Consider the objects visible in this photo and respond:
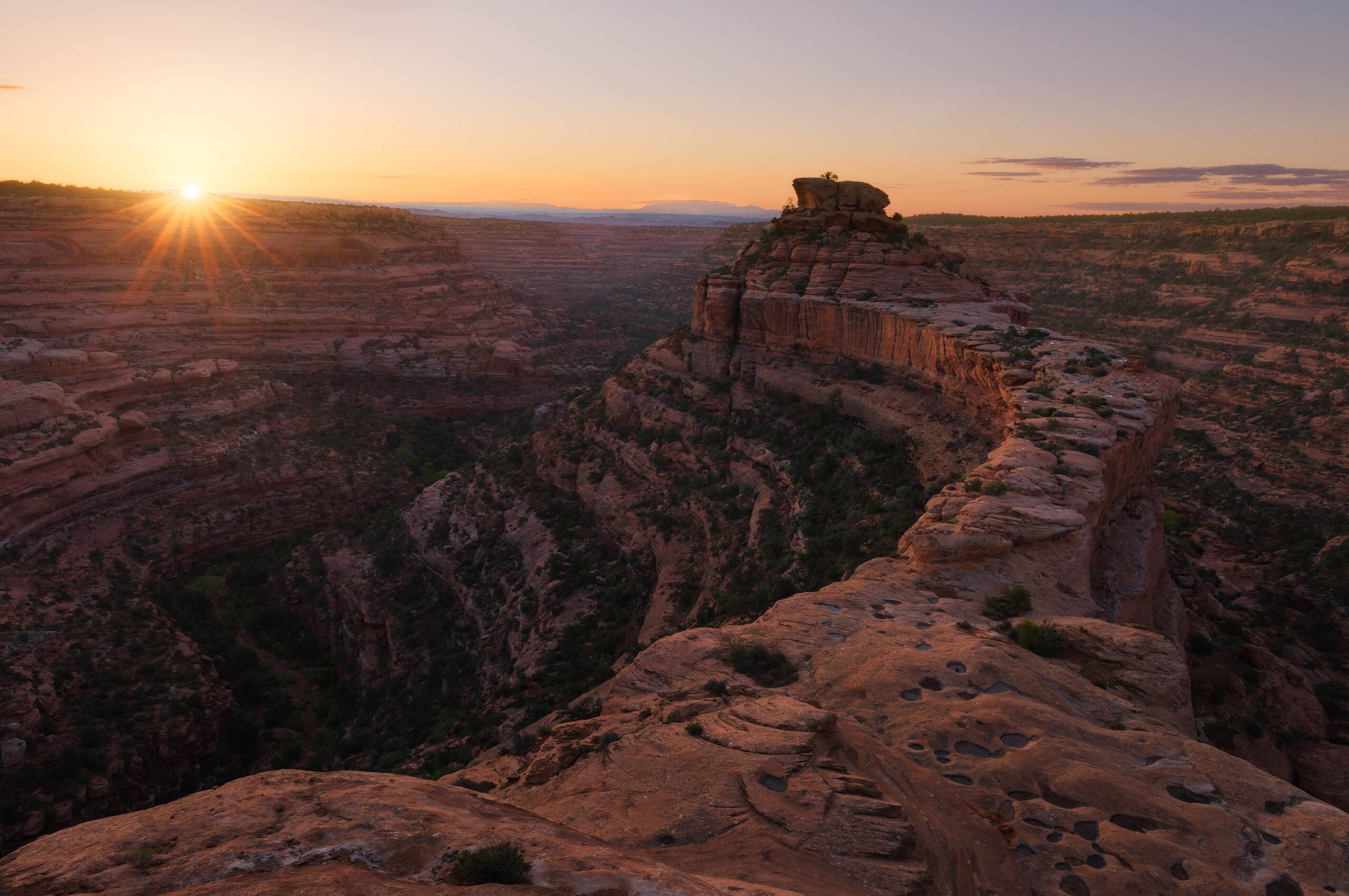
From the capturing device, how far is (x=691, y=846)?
7203mm

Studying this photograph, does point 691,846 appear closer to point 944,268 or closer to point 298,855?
point 298,855

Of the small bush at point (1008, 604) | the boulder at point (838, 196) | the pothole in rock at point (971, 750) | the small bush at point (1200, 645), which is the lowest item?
the small bush at point (1200, 645)

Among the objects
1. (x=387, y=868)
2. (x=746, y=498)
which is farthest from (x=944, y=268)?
(x=387, y=868)

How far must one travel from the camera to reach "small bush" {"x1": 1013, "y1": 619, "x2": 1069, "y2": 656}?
1152 centimetres

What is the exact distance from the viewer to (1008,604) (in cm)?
1285

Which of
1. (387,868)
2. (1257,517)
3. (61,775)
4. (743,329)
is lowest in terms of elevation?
(61,775)

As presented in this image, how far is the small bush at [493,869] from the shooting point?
18.4 feet

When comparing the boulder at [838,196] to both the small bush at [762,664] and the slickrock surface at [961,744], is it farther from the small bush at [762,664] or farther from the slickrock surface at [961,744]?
the small bush at [762,664]

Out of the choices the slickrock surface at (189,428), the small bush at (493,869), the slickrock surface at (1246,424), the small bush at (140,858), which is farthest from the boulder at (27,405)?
the slickrock surface at (1246,424)

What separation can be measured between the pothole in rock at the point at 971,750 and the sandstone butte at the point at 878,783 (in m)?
0.03

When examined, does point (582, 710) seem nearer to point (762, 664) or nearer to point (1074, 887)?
point (762, 664)

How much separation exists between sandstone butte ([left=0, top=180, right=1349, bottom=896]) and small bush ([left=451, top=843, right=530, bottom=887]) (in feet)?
0.48

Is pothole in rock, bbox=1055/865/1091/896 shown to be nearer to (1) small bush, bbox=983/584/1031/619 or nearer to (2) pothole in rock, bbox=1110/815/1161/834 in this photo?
(2) pothole in rock, bbox=1110/815/1161/834

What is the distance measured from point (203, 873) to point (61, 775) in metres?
23.2
